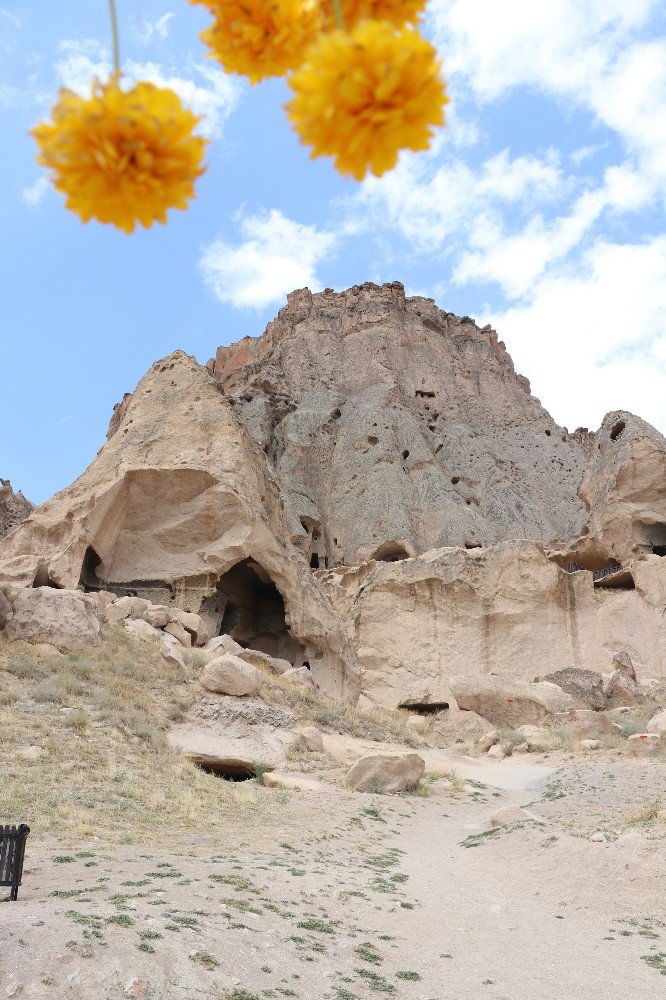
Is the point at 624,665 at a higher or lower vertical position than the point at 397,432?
lower

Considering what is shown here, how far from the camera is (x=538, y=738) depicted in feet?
61.6

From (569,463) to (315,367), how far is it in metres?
20.1

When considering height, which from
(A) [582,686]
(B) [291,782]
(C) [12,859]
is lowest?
(B) [291,782]

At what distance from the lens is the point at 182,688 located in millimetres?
14398

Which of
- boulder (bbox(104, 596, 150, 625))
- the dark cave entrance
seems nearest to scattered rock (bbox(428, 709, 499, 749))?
the dark cave entrance

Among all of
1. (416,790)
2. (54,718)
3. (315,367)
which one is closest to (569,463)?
(315,367)

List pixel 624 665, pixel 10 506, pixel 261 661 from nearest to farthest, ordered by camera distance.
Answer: pixel 261 661 < pixel 624 665 < pixel 10 506

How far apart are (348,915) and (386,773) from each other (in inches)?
252

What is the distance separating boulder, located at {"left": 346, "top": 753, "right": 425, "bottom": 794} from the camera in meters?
12.3

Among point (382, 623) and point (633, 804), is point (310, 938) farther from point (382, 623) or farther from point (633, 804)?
point (382, 623)

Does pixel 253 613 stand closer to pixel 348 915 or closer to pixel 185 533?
pixel 185 533

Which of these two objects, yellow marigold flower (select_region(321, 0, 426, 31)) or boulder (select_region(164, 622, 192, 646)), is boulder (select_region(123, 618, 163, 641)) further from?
yellow marigold flower (select_region(321, 0, 426, 31))

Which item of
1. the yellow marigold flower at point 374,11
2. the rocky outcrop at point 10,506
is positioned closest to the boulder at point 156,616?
the yellow marigold flower at point 374,11

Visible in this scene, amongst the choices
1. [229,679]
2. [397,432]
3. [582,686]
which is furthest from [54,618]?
[397,432]
